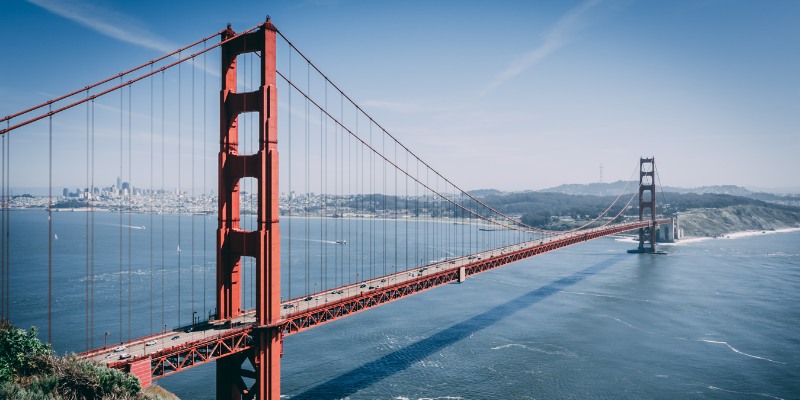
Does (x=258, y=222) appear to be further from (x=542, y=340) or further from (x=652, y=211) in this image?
(x=652, y=211)

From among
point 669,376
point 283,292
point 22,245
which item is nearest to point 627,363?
point 669,376

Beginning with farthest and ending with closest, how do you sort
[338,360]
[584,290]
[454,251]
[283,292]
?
[454,251] → [584,290] → [283,292] → [338,360]

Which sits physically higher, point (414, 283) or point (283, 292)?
point (414, 283)

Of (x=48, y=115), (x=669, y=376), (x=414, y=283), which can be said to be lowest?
(x=669, y=376)

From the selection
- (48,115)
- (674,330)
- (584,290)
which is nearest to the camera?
(48,115)

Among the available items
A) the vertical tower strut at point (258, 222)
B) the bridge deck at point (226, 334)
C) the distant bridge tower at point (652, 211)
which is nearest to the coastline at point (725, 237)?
the distant bridge tower at point (652, 211)

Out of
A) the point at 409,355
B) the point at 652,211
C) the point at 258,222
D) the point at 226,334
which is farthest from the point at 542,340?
the point at 652,211

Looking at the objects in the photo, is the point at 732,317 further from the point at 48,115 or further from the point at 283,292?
the point at 48,115

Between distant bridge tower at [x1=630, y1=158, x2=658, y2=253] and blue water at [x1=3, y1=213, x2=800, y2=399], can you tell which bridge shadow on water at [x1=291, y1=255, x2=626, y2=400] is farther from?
distant bridge tower at [x1=630, y1=158, x2=658, y2=253]
